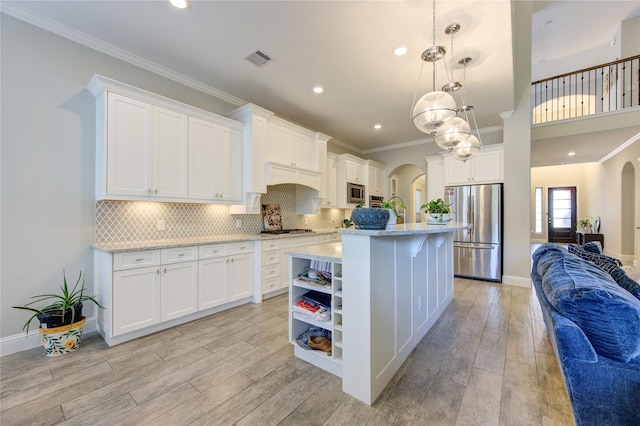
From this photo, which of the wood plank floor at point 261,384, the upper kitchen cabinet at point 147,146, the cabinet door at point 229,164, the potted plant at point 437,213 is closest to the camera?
the wood plank floor at point 261,384

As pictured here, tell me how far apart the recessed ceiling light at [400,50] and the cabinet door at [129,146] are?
2.66m

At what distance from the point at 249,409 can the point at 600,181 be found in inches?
442

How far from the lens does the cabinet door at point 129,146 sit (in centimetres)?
249

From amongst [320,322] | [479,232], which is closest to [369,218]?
[320,322]

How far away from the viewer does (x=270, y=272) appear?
12.1ft

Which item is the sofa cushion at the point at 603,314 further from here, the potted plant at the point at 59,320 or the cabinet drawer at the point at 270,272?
the potted plant at the point at 59,320

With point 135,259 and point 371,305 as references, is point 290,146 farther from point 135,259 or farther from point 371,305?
point 371,305

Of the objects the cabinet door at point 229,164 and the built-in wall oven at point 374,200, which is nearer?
the cabinet door at point 229,164

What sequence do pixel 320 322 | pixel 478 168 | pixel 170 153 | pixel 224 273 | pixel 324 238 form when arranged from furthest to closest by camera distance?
pixel 478 168
pixel 324 238
pixel 224 273
pixel 170 153
pixel 320 322

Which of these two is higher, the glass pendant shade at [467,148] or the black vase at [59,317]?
the glass pendant shade at [467,148]

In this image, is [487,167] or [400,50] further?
[487,167]

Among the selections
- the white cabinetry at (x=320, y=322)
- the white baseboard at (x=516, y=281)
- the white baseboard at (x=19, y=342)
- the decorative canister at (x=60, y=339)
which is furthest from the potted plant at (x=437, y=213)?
the white baseboard at (x=19, y=342)

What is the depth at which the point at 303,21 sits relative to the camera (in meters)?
2.32

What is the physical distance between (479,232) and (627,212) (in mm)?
4827
